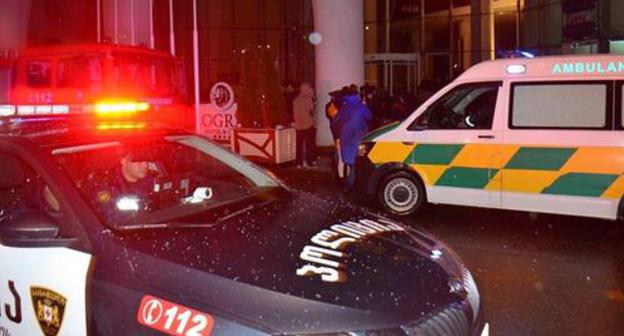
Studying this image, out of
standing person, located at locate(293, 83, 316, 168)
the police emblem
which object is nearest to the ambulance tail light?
the police emblem

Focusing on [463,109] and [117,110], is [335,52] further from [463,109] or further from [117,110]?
[117,110]

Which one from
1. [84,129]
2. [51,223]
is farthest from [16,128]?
[51,223]

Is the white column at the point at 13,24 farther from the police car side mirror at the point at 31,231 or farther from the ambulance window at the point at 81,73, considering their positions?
the police car side mirror at the point at 31,231

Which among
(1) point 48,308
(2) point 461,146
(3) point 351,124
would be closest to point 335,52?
(3) point 351,124

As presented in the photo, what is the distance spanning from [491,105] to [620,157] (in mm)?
1490

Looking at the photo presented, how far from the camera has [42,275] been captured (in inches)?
118

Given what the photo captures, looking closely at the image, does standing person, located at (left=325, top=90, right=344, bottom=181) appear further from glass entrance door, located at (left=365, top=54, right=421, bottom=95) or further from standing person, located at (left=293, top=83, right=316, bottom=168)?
glass entrance door, located at (left=365, top=54, right=421, bottom=95)

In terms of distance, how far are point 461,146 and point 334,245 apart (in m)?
5.20

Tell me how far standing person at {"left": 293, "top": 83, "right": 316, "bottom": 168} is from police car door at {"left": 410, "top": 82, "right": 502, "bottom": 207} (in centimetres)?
539

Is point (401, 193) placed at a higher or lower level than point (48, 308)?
lower

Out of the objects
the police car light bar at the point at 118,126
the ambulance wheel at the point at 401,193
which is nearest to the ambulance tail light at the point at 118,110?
the police car light bar at the point at 118,126

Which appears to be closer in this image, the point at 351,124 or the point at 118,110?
the point at 118,110

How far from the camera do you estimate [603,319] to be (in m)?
4.98

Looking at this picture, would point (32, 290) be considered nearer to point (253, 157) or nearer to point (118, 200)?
point (118, 200)
